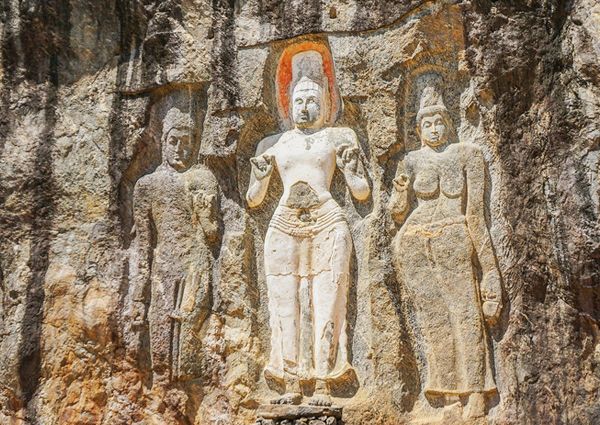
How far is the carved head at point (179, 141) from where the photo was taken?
6465mm

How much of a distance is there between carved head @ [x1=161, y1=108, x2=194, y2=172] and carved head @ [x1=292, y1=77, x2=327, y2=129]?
80cm

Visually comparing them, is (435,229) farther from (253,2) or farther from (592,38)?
(253,2)

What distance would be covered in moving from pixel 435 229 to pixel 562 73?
1.30 m

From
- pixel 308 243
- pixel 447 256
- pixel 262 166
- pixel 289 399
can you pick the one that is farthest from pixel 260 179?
pixel 289 399

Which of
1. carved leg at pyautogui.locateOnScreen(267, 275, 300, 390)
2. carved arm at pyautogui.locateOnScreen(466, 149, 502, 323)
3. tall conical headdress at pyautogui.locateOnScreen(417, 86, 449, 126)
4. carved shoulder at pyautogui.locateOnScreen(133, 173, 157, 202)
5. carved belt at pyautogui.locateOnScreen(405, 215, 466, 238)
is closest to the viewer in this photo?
carved arm at pyautogui.locateOnScreen(466, 149, 502, 323)

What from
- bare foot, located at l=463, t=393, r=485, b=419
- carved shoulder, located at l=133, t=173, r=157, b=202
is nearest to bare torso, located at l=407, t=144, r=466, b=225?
bare foot, located at l=463, t=393, r=485, b=419

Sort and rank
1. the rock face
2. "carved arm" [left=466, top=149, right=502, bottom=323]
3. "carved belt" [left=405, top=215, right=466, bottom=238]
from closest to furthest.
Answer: the rock face < "carved arm" [left=466, top=149, right=502, bottom=323] < "carved belt" [left=405, top=215, right=466, bottom=238]

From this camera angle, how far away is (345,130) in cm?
634

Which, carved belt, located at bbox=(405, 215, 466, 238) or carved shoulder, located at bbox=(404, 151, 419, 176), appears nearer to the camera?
carved belt, located at bbox=(405, 215, 466, 238)

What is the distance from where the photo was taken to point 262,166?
20.7ft

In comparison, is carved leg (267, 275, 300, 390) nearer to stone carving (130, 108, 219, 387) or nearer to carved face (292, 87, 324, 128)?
stone carving (130, 108, 219, 387)

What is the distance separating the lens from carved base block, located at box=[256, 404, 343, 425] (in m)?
5.49

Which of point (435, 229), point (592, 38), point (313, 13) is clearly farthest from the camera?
point (313, 13)

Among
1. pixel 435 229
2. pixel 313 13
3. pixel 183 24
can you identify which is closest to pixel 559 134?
pixel 435 229
